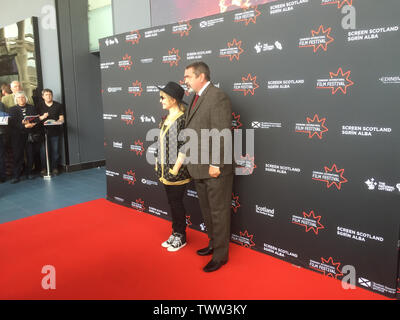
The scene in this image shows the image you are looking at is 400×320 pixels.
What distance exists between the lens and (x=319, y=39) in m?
2.60

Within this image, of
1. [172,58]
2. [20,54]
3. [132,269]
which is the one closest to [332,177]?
[132,269]

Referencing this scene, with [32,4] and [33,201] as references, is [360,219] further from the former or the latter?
[32,4]

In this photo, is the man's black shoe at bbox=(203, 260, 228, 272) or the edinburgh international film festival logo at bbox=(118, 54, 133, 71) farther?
the edinburgh international film festival logo at bbox=(118, 54, 133, 71)

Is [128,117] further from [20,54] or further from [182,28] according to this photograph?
[20,54]

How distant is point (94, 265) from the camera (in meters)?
3.02

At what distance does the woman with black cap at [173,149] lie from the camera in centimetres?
304

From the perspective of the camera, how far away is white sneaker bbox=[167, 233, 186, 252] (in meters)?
3.29

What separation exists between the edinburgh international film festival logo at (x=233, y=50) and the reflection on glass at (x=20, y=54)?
5143 millimetres

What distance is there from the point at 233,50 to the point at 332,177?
151 cm

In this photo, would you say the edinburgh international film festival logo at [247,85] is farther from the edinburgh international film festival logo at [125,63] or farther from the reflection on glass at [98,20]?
the reflection on glass at [98,20]

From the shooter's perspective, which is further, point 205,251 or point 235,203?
point 235,203

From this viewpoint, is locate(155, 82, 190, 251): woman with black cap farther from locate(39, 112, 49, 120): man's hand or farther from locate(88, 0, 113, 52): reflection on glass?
locate(88, 0, 113, 52): reflection on glass

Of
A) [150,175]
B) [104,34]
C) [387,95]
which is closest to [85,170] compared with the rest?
[104,34]

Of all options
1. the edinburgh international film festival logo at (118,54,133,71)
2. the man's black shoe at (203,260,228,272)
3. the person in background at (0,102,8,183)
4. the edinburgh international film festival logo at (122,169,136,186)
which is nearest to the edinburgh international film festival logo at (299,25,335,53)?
the man's black shoe at (203,260,228,272)
